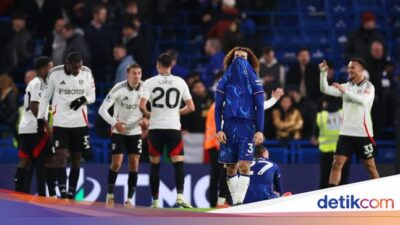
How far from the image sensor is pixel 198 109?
80.9 ft

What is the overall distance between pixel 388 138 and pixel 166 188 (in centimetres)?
444

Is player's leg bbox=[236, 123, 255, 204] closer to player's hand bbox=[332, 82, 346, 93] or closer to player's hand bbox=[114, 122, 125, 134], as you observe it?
player's hand bbox=[332, 82, 346, 93]

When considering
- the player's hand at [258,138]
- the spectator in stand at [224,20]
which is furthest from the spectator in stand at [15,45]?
the player's hand at [258,138]

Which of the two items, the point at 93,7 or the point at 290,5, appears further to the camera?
the point at 290,5

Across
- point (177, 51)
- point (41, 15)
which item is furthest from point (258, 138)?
point (41, 15)

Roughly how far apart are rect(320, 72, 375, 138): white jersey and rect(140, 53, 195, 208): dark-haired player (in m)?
2.21

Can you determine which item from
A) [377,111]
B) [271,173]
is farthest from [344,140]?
[377,111]

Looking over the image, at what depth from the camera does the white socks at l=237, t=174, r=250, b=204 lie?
1859 cm

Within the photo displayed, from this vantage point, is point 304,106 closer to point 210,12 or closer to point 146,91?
point 210,12

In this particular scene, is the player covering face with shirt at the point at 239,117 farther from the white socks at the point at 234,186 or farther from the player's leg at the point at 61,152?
the player's leg at the point at 61,152

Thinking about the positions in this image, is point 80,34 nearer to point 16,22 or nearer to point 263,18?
point 16,22

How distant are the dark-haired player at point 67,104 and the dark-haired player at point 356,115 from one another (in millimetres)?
3636

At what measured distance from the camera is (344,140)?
2098 centimetres

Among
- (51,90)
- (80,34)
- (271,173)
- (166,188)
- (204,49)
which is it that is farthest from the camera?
(204,49)
